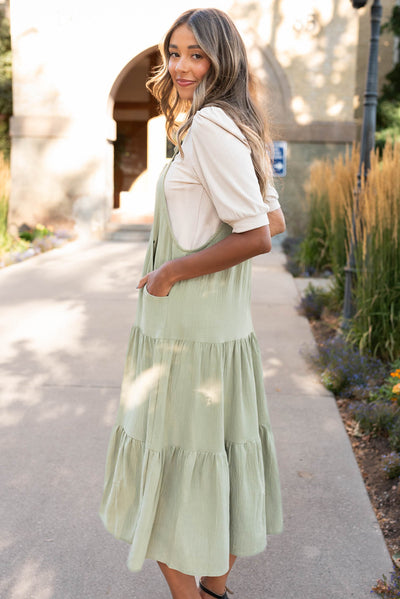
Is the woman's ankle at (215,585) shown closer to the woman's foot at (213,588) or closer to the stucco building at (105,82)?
the woman's foot at (213,588)

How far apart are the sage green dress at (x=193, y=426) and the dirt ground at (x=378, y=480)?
1031 millimetres

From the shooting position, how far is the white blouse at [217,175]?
1540 mm

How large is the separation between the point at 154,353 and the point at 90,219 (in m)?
10.8

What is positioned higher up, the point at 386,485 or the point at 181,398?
the point at 181,398

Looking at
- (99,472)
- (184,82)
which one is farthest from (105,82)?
(184,82)

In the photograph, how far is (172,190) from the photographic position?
1666mm

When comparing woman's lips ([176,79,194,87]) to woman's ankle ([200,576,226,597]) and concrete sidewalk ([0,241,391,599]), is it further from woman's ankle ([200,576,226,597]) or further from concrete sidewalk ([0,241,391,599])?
concrete sidewalk ([0,241,391,599])

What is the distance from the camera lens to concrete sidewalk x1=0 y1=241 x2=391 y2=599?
2.26 metres

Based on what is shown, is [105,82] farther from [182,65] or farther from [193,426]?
[193,426]

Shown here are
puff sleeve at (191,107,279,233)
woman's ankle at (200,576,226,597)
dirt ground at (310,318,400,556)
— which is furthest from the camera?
dirt ground at (310,318,400,556)

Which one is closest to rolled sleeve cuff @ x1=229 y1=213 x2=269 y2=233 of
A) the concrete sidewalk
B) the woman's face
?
the woman's face

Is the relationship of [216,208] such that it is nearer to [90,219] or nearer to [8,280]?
[8,280]

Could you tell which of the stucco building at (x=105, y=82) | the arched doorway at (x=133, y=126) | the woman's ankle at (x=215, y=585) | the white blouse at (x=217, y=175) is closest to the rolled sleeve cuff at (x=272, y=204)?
the white blouse at (x=217, y=175)

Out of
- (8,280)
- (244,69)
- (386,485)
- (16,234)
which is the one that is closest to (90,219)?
(16,234)
